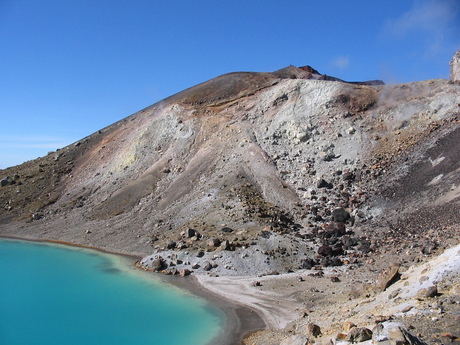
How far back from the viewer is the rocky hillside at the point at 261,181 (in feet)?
92.1

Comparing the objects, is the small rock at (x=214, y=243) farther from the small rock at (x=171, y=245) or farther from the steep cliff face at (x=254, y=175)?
the small rock at (x=171, y=245)

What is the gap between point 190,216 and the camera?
35.2 meters

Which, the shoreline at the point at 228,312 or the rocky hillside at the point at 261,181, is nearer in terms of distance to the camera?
the shoreline at the point at 228,312

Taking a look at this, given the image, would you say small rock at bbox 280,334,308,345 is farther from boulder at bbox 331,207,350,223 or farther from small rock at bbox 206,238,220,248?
boulder at bbox 331,207,350,223

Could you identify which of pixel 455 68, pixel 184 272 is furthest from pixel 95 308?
pixel 455 68

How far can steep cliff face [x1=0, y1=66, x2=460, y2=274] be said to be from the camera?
30000 mm

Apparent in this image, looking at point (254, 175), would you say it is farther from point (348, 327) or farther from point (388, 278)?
point (348, 327)

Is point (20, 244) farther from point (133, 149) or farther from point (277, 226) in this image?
point (277, 226)

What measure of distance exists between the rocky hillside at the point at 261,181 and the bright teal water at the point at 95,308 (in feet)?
11.9

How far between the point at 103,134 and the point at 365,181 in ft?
127

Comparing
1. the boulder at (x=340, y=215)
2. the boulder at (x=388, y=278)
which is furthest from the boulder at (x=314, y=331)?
the boulder at (x=340, y=215)

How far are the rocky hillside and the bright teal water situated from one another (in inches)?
143

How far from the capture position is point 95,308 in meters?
22.1

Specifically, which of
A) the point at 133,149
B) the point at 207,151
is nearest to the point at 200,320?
the point at 207,151
